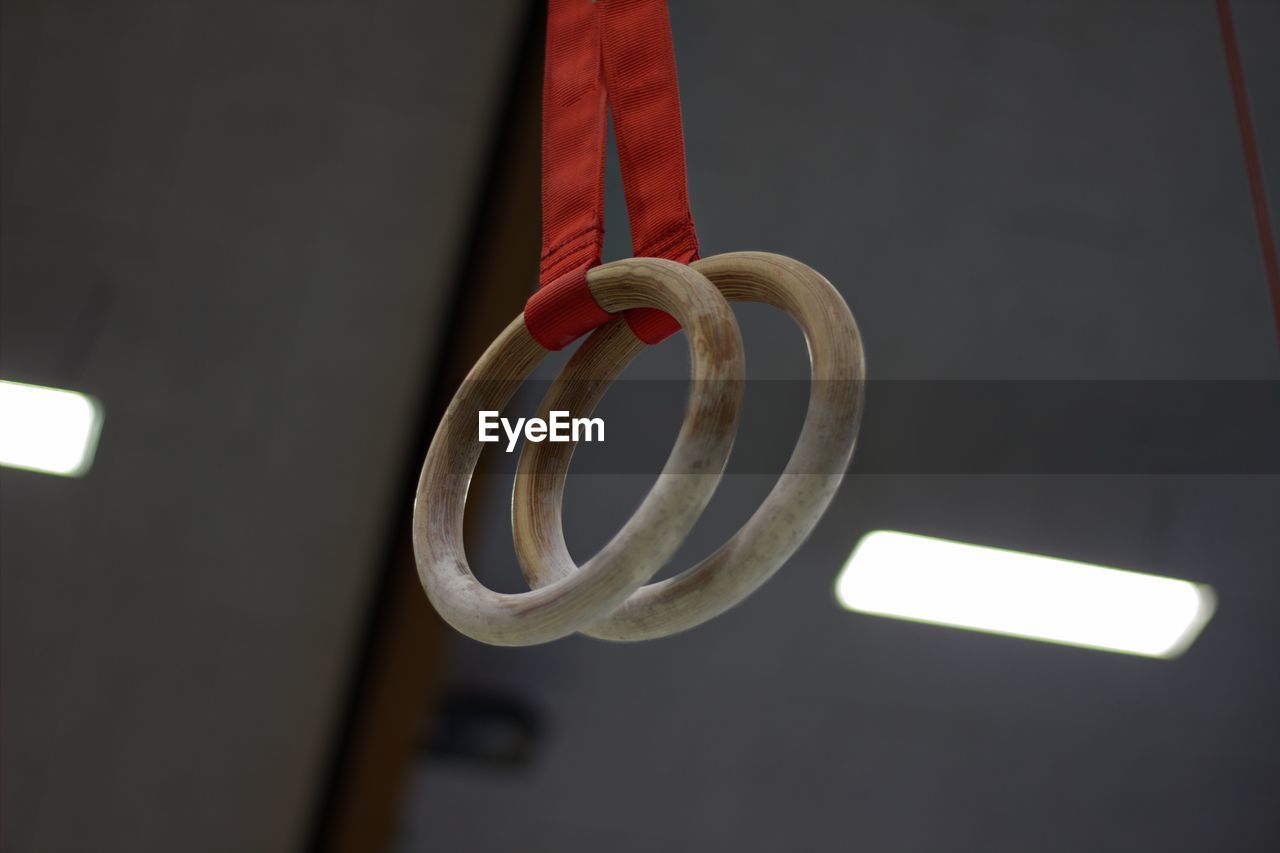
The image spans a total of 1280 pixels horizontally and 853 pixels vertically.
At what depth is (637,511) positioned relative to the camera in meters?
0.38

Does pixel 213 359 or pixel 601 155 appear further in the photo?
pixel 213 359

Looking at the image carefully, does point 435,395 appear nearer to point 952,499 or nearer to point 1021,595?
point 952,499

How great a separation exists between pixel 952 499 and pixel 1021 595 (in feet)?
1.20

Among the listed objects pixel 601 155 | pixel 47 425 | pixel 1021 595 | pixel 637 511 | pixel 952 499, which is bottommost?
pixel 637 511

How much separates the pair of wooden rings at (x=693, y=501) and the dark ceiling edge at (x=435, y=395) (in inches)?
60.0

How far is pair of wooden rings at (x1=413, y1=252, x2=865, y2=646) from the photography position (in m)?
0.38

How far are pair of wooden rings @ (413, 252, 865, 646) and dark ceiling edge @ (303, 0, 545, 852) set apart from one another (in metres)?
1.52

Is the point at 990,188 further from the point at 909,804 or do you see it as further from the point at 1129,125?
the point at 909,804

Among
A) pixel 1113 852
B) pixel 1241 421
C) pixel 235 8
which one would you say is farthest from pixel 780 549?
pixel 1113 852

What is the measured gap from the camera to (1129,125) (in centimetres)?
217

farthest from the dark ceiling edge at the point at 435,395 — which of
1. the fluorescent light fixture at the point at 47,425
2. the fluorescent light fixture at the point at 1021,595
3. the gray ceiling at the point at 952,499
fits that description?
the fluorescent light fixture at the point at 1021,595

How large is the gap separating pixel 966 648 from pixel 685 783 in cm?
83

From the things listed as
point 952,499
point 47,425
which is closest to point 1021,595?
point 952,499

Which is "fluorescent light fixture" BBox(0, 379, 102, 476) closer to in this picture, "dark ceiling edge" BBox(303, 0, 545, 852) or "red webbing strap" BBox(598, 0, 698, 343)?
"dark ceiling edge" BBox(303, 0, 545, 852)
